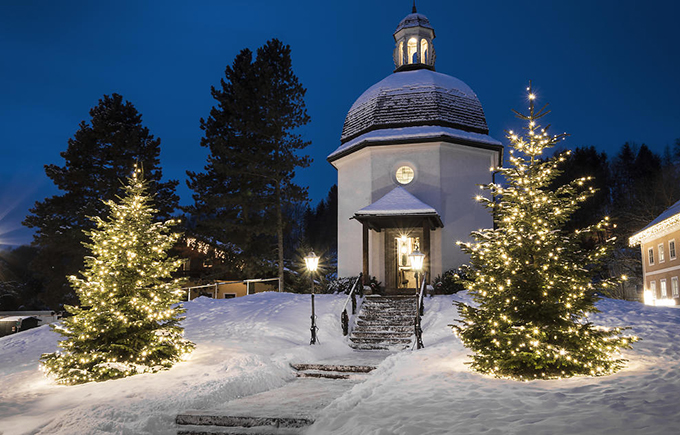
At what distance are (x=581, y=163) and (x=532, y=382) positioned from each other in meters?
39.4

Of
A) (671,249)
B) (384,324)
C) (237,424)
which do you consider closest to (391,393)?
(237,424)

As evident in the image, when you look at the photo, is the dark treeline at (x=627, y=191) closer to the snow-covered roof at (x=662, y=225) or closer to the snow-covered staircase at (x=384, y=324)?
the snow-covered roof at (x=662, y=225)

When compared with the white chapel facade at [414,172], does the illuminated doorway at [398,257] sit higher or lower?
lower

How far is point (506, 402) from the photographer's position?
22.7ft

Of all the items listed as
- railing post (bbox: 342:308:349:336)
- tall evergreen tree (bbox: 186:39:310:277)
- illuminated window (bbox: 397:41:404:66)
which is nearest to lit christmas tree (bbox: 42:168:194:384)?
railing post (bbox: 342:308:349:336)

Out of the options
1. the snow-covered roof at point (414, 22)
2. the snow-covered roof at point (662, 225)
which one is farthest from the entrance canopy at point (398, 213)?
the snow-covered roof at point (662, 225)

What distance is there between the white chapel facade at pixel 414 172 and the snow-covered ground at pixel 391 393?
7.23 metres

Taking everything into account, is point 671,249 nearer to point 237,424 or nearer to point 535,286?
point 535,286

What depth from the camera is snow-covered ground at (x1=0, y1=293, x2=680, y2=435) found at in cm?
602

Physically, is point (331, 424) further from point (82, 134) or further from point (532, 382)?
point (82, 134)

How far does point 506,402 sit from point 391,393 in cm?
199

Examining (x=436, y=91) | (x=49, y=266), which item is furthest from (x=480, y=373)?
(x=49, y=266)

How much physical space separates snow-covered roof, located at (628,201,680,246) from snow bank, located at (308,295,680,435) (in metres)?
15.0

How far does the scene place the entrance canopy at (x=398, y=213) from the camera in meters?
18.3
